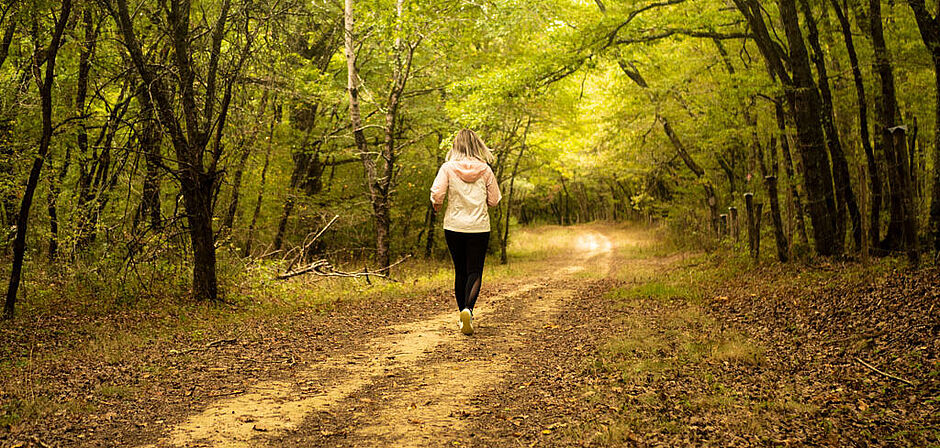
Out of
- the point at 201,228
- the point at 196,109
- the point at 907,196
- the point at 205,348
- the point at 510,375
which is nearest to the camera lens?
the point at 510,375

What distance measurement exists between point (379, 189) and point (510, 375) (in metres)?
11.2

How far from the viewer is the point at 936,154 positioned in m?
8.03

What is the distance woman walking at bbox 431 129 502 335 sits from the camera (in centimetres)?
682

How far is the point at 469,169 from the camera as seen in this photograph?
6.94m

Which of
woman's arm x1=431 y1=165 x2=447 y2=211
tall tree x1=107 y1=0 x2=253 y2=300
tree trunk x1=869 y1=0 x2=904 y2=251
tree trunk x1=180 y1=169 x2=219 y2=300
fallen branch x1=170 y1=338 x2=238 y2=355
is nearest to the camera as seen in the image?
fallen branch x1=170 y1=338 x2=238 y2=355

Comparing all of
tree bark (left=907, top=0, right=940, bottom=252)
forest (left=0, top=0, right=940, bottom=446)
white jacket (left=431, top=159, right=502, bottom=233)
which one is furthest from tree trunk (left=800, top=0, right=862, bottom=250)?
white jacket (left=431, top=159, right=502, bottom=233)

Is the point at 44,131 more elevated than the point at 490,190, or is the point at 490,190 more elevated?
the point at 44,131

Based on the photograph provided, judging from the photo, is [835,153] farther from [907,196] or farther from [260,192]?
[260,192]

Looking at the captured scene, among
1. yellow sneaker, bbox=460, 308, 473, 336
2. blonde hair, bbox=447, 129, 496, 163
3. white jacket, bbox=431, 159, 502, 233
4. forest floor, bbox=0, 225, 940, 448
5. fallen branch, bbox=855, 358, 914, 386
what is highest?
blonde hair, bbox=447, 129, 496, 163

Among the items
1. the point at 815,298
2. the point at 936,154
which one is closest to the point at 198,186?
the point at 815,298

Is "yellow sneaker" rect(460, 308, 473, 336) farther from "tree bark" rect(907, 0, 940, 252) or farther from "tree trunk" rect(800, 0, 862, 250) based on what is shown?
"tree trunk" rect(800, 0, 862, 250)

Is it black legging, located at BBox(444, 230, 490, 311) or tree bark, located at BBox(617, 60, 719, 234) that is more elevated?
tree bark, located at BBox(617, 60, 719, 234)

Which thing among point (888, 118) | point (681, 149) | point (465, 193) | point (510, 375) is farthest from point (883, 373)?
point (681, 149)

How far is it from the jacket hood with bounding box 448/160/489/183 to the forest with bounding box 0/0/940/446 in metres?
1.83
